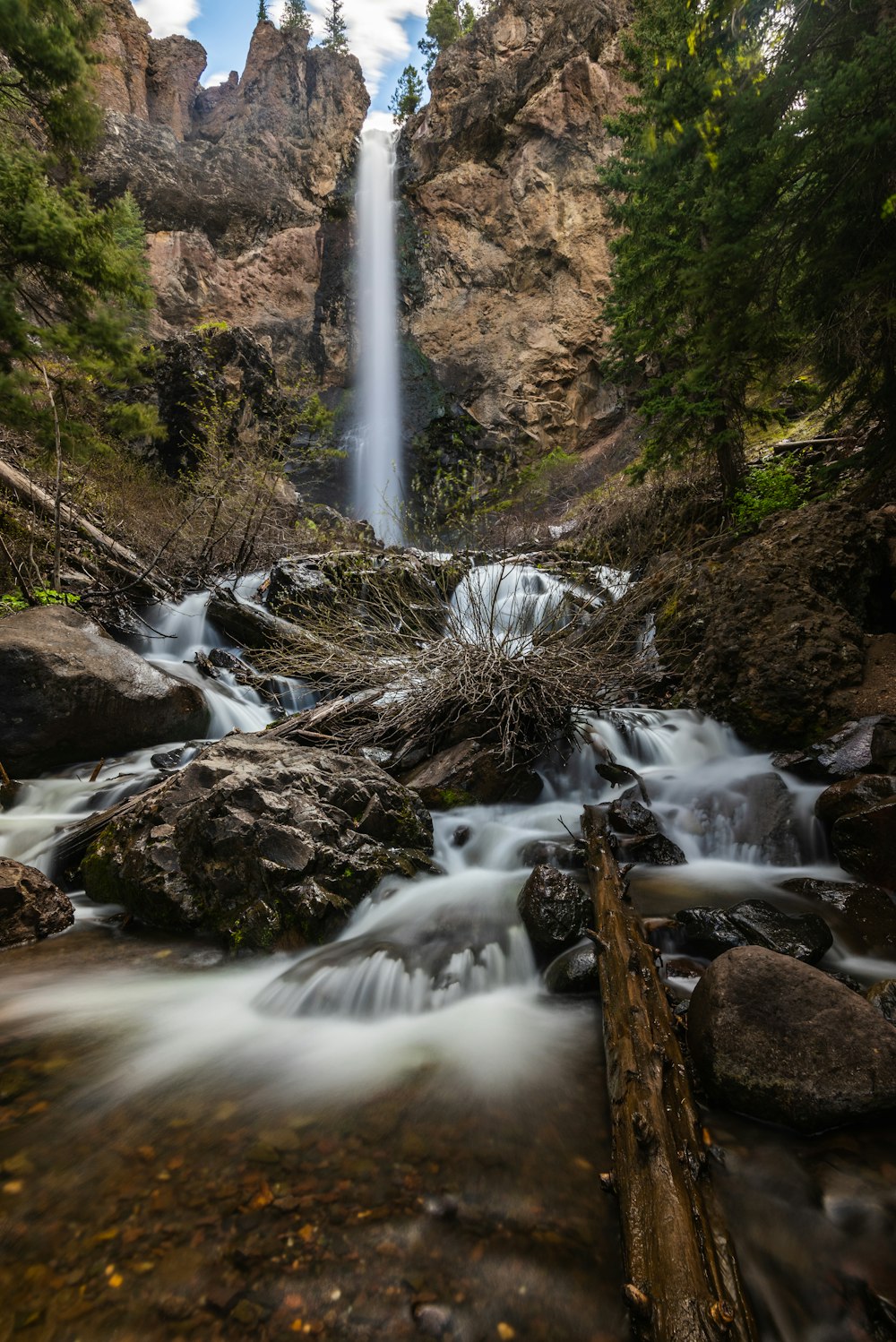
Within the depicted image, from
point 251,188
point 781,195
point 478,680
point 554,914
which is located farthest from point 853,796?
point 251,188

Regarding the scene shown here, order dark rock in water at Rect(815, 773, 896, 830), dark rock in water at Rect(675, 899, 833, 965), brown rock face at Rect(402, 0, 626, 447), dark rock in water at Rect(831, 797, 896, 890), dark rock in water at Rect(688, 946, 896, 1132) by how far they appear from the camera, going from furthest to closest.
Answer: brown rock face at Rect(402, 0, 626, 447) < dark rock in water at Rect(815, 773, 896, 830) < dark rock in water at Rect(831, 797, 896, 890) < dark rock in water at Rect(675, 899, 833, 965) < dark rock in water at Rect(688, 946, 896, 1132)

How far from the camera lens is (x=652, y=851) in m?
4.20

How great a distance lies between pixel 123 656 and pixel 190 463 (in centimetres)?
1164

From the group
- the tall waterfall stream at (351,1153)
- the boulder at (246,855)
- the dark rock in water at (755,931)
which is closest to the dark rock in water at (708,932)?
the dark rock in water at (755,931)

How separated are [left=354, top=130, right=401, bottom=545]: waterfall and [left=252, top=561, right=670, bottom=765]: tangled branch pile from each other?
17.3 m

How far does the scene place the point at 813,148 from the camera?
4438 mm

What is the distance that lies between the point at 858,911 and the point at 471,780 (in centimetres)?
291

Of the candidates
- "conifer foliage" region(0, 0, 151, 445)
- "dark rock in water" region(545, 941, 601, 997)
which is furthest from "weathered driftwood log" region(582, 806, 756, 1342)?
"conifer foliage" region(0, 0, 151, 445)

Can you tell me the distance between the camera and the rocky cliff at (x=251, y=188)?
24.4 meters

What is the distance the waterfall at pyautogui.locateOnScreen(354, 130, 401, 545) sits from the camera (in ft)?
77.8

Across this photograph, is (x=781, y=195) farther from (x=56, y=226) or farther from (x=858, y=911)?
(x=56, y=226)

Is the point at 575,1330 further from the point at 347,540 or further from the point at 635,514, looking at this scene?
the point at 347,540

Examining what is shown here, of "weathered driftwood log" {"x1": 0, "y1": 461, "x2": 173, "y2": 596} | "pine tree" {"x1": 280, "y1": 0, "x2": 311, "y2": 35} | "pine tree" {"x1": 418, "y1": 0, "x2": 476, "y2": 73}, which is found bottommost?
"weathered driftwood log" {"x1": 0, "y1": 461, "x2": 173, "y2": 596}

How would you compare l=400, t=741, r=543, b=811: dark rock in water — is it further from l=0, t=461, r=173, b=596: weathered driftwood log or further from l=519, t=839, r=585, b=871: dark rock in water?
l=0, t=461, r=173, b=596: weathered driftwood log
